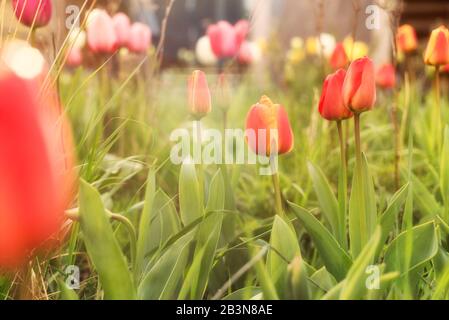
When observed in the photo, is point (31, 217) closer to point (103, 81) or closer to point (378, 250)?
point (378, 250)

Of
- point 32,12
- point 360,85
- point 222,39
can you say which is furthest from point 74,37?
point 222,39

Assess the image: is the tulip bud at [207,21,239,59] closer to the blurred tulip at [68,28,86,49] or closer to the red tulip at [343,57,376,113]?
the blurred tulip at [68,28,86,49]

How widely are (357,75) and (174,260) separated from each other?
0.26m

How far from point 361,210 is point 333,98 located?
0.40 ft

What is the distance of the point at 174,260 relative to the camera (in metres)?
0.70

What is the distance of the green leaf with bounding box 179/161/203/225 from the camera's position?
2.49 ft

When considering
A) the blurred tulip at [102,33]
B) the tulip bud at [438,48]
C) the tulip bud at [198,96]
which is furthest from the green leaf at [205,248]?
the blurred tulip at [102,33]

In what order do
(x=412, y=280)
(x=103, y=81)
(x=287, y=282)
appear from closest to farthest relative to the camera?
(x=287, y=282)
(x=412, y=280)
(x=103, y=81)

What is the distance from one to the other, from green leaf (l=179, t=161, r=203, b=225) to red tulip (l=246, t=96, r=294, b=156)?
0.25 feet

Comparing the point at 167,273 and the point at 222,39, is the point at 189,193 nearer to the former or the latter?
the point at 167,273

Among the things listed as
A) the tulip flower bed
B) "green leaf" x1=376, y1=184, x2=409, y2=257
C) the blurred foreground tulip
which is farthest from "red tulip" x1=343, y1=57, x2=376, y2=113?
the blurred foreground tulip

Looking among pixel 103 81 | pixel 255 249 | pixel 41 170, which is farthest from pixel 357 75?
pixel 103 81

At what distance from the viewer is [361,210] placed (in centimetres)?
75

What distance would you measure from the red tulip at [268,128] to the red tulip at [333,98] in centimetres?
6
